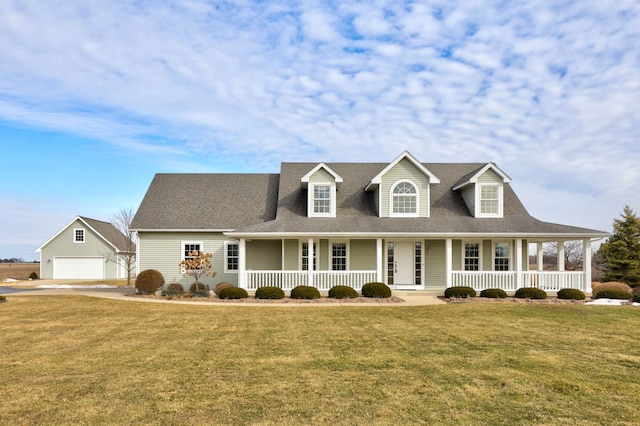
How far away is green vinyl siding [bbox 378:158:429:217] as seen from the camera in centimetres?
2267

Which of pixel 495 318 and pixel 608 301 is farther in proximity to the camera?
pixel 608 301

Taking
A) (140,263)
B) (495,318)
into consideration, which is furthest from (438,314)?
(140,263)

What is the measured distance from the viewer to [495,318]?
14.0 m

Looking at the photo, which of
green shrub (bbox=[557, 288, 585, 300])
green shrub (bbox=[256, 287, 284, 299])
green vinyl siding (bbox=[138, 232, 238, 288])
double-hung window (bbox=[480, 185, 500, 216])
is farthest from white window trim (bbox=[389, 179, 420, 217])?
green vinyl siding (bbox=[138, 232, 238, 288])

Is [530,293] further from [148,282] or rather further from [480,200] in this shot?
[148,282]

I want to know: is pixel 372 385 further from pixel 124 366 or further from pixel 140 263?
pixel 140 263

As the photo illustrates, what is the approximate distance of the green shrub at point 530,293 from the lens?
19.2 m

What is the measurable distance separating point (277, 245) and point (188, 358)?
14206 mm

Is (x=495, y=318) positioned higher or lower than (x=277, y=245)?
lower

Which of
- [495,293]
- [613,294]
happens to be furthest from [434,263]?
[613,294]

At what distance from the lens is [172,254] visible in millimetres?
23391

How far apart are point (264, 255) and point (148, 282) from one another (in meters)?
6.18

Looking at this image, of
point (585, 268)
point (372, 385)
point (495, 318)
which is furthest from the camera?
point (585, 268)

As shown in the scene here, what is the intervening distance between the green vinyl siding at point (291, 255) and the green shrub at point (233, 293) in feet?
11.6
